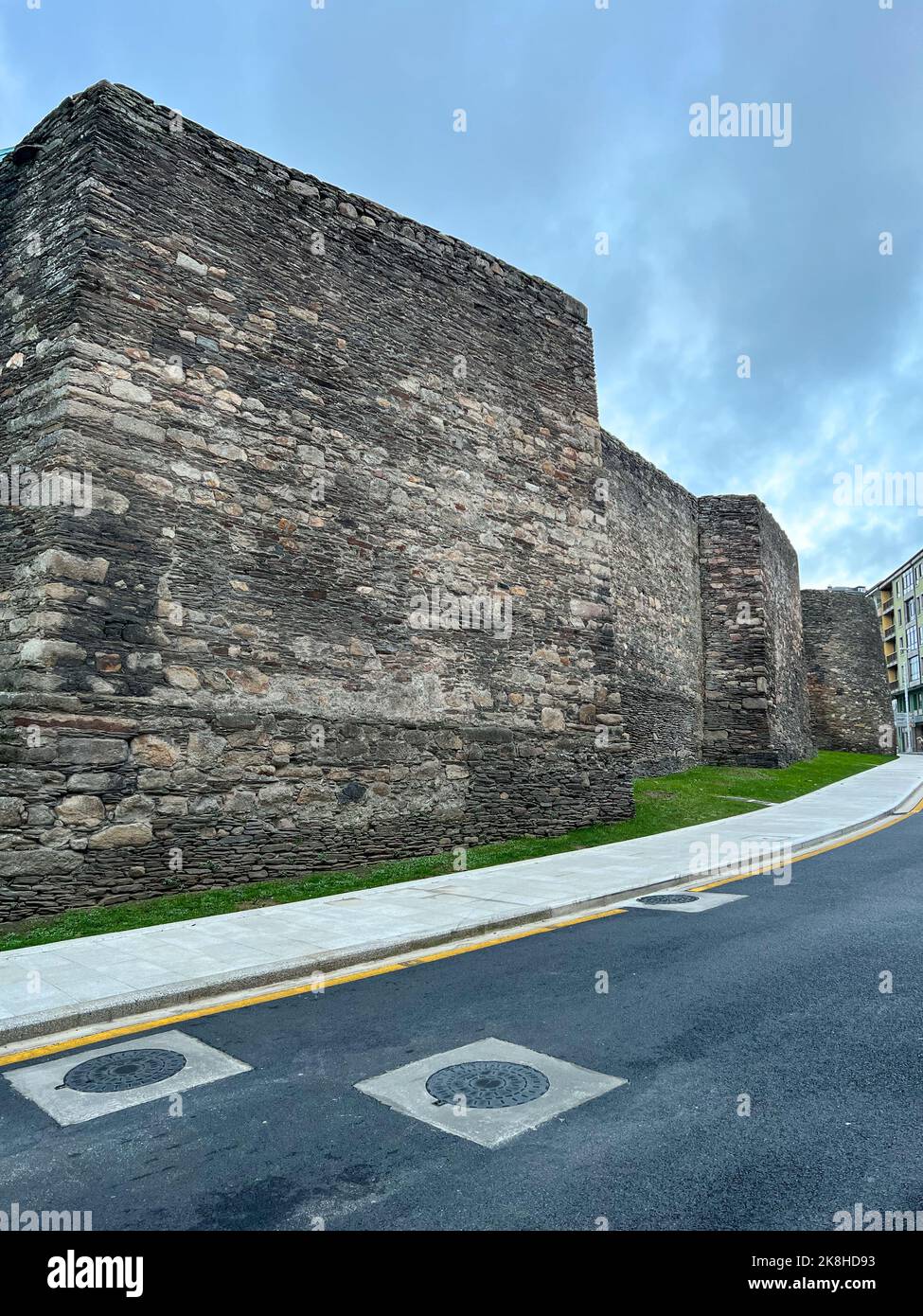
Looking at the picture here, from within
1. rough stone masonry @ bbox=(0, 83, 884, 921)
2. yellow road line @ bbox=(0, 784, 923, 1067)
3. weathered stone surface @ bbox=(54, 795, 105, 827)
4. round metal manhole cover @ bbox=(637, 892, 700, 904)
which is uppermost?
rough stone masonry @ bbox=(0, 83, 884, 921)

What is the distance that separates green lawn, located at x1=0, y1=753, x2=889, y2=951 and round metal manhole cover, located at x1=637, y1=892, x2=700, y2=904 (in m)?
2.67

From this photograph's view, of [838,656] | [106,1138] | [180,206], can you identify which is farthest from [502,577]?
[838,656]

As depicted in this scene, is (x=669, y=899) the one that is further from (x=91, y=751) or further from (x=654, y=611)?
(x=654, y=611)

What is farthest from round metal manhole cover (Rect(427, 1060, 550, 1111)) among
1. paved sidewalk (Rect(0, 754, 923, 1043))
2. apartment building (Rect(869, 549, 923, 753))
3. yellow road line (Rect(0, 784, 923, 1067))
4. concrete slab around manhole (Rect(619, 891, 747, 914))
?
apartment building (Rect(869, 549, 923, 753))

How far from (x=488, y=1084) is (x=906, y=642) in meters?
79.5

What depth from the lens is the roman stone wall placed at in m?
20.2

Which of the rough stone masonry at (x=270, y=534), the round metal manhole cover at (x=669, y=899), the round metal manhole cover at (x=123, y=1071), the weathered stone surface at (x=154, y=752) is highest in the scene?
the rough stone masonry at (x=270, y=534)

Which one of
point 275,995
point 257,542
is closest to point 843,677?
point 257,542

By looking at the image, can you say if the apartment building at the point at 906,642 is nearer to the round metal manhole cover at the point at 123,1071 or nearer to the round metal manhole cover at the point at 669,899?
the round metal manhole cover at the point at 669,899

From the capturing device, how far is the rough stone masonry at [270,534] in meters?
8.05

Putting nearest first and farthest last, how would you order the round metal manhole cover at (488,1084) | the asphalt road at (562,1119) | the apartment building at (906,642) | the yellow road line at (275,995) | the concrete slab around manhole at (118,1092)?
1. the asphalt road at (562,1119)
2. the round metal manhole cover at (488,1084)
3. the concrete slab around manhole at (118,1092)
4. the yellow road line at (275,995)
5. the apartment building at (906,642)

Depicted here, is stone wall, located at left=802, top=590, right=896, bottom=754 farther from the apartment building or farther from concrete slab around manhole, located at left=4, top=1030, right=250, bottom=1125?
concrete slab around manhole, located at left=4, top=1030, right=250, bottom=1125

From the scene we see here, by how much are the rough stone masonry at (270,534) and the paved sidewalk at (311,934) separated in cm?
134

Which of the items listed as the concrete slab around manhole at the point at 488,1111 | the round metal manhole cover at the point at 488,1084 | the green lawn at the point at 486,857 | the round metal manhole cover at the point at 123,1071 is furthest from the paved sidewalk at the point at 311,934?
the round metal manhole cover at the point at 488,1084
